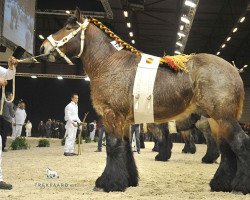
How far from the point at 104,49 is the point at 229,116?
2.10 meters

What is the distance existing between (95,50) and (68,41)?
43cm

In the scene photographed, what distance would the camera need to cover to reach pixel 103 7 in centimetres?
1700

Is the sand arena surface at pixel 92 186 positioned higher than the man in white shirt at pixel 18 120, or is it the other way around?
the man in white shirt at pixel 18 120

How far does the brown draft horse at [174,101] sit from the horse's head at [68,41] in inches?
0.6

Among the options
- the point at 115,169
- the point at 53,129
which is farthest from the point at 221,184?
the point at 53,129

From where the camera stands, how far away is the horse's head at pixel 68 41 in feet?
20.1

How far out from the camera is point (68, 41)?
6.13 meters

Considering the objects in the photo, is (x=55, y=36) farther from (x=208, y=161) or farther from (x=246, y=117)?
(x=246, y=117)

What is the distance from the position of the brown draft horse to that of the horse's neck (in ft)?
0.05

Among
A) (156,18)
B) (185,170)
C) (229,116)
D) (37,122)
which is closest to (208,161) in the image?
(185,170)

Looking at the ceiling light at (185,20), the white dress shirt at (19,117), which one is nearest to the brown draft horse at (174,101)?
the ceiling light at (185,20)

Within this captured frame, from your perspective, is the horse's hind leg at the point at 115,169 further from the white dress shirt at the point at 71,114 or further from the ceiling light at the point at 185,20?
the ceiling light at the point at 185,20

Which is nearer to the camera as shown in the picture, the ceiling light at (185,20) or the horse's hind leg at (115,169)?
the horse's hind leg at (115,169)

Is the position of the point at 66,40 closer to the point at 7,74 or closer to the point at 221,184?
the point at 7,74
